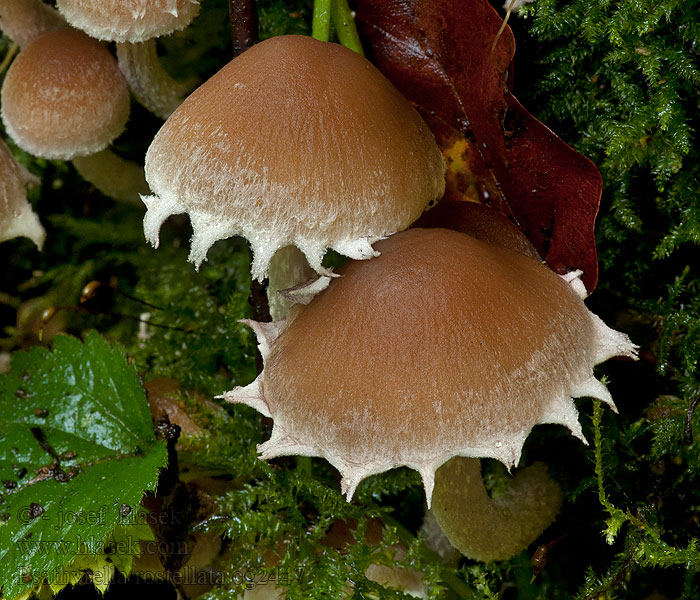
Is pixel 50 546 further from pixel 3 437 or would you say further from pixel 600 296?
pixel 600 296

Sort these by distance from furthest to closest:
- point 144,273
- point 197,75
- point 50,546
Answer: point 144,273, point 197,75, point 50,546

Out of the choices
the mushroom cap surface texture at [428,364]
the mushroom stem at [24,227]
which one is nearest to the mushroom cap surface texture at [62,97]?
the mushroom stem at [24,227]

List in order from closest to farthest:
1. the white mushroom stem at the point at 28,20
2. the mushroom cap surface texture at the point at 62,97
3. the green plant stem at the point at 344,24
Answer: the green plant stem at the point at 344,24 → the mushroom cap surface texture at the point at 62,97 → the white mushroom stem at the point at 28,20

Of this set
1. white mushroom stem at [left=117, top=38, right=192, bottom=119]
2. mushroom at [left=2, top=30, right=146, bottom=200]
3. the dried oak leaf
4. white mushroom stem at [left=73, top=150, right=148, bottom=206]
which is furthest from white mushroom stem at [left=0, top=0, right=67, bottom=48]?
the dried oak leaf

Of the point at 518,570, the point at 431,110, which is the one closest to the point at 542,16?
the point at 431,110

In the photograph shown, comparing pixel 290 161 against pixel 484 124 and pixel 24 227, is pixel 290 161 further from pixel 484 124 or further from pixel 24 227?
pixel 24 227

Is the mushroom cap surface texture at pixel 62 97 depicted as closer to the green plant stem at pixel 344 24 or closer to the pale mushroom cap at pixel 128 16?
the pale mushroom cap at pixel 128 16

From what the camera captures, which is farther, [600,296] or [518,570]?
[600,296]

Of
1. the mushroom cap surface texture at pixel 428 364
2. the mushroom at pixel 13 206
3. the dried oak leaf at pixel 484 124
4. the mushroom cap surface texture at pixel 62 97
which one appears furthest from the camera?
the mushroom cap surface texture at pixel 62 97
